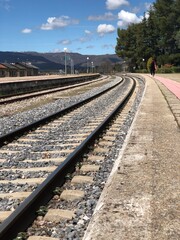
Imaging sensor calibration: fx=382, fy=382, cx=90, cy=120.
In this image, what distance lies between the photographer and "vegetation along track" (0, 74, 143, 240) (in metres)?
3.85

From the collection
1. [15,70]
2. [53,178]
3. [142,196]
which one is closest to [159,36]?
[15,70]

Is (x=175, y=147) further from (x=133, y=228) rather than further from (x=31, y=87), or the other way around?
(x=31, y=87)

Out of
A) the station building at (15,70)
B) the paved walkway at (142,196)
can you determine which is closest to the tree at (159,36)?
the station building at (15,70)

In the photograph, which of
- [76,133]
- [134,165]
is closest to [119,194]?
[134,165]

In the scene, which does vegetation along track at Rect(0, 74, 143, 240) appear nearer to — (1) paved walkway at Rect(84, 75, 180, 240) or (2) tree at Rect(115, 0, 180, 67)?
(1) paved walkway at Rect(84, 75, 180, 240)

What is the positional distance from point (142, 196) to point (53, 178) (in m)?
1.37

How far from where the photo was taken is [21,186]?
207 inches

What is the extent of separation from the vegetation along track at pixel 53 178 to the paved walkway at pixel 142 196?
1.02ft

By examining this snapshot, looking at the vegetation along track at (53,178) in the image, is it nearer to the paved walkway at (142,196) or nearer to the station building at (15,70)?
the paved walkway at (142,196)

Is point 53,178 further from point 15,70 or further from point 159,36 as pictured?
point 15,70

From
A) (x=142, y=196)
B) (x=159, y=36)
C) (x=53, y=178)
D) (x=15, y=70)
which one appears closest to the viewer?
(x=142, y=196)

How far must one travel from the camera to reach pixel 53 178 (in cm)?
505

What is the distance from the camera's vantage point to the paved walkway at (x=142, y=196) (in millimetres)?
3271

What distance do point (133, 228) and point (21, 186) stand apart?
2.35 m
